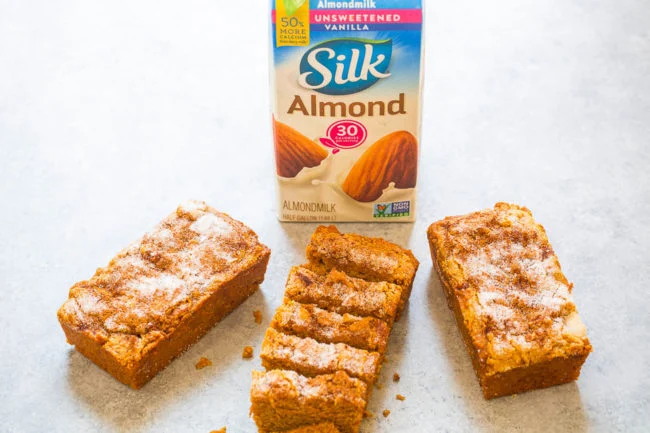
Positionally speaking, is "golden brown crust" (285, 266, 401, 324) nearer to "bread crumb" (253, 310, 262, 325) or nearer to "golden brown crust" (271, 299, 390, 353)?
"golden brown crust" (271, 299, 390, 353)

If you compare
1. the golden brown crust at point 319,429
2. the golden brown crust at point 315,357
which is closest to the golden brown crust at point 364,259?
the golden brown crust at point 315,357

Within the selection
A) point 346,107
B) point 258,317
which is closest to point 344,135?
point 346,107

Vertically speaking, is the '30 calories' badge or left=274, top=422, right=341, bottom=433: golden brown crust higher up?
the '30 calories' badge

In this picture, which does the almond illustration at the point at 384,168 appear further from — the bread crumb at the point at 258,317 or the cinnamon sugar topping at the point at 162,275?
the bread crumb at the point at 258,317

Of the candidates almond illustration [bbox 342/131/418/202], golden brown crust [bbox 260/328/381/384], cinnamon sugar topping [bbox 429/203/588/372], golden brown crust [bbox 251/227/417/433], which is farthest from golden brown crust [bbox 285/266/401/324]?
almond illustration [bbox 342/131/418/202]

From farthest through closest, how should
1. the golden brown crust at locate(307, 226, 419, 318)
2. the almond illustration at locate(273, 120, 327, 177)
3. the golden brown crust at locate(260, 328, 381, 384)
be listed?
the almond illustration at locate(273, 120, 327, 177) < the golden brown crust at locate(307, 226, 419, 318) < the golden brown crust at locate(260, 328, 381, 384)
